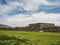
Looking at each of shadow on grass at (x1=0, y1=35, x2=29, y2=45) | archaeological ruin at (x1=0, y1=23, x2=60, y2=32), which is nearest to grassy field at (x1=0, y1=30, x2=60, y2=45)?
shadow on grass at (x1=0, y1=35, x2=29, y2=45)

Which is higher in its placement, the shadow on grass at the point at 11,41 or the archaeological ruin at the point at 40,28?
the archaeological ruin at the point at 40,28

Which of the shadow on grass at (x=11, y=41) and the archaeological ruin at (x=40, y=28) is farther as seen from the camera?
the archaeological ruin at (x=40, y=28)

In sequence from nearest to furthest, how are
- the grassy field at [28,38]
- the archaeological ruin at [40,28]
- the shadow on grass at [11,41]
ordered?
the shadow on grass at [11,41] → the grassy field at [28,38] → the archaeological ruin at [40,28]

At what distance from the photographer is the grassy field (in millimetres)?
6859

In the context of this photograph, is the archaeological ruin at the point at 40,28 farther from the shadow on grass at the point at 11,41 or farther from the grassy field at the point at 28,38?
the shadow on grass at the point at 11,41

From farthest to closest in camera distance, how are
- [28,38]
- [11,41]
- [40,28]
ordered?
[40,28]
[28,38]
[11,41]

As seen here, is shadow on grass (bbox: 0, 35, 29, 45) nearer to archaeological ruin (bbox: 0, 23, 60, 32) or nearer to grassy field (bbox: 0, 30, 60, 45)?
grassy field (bbox: 0, 30, 60, 45)

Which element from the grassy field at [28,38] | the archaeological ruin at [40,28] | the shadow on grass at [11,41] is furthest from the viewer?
the archaeological ruin at [40,28]

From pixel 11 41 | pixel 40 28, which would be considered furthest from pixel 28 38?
pixel 40 28

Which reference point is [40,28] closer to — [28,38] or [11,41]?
[28,38]

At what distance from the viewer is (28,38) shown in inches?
289

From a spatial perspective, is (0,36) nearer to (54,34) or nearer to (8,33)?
(8,33)

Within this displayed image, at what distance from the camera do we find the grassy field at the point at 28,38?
22.5ft

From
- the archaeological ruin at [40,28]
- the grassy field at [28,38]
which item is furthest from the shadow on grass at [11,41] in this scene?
the archaeological ruin at [40,28]
